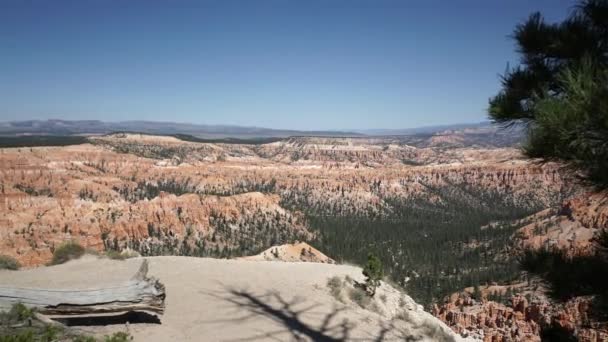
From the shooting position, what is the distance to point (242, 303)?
34.3 ft

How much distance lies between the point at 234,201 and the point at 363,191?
56.4 metres

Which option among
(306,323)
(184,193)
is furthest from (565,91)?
(184,193)

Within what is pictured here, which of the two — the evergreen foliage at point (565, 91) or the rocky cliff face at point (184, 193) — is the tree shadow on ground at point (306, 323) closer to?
the rocky cliff face at point (184, 193)

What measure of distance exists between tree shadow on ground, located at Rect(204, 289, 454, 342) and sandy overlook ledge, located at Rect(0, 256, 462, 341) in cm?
2

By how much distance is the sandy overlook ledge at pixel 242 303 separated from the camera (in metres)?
8.65

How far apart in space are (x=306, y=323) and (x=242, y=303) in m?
1.80

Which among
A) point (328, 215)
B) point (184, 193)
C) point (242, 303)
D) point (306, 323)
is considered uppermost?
point (242, 303)

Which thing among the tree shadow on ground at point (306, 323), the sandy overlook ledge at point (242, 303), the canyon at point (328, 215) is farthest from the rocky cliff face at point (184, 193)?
the sandy overlook ledge at point (242, 303)

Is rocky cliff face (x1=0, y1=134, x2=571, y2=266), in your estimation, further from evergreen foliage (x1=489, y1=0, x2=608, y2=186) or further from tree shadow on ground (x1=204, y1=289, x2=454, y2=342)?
tree shadow on ground (x1=204, y1=289, x2=454, y2=342)

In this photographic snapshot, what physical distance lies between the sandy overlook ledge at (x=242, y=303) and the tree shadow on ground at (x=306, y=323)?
0.08 feet

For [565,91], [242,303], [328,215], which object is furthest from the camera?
[328,215]

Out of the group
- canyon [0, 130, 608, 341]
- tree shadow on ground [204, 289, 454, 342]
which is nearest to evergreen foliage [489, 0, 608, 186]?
canyon [0, 130, 608, 341]

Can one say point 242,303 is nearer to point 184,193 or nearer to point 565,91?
point 565,91

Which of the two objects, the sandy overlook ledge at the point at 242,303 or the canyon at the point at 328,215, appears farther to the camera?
the canyon at the point at 328,215
